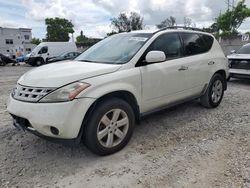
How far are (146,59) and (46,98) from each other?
155cm

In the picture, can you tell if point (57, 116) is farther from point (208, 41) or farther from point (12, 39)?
point (12, 39)

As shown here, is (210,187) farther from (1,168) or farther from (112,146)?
(1,168)

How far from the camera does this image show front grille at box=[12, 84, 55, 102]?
10.00 ft

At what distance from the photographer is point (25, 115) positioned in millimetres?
3109

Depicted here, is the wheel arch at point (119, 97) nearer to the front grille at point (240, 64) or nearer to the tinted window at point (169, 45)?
the tinted window at point (169, 45)

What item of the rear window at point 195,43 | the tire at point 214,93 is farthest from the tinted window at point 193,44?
the tire at point 214,93

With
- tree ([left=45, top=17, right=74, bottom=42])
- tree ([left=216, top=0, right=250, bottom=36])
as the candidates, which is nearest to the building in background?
tree ([left=45, top=17, right=74, bottom=42])

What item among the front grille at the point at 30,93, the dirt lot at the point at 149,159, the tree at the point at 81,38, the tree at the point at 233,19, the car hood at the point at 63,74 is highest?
the tree at the point at 81,38

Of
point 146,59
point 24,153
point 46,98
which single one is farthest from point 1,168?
point 146,59

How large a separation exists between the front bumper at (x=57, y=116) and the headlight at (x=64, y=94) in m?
0.05

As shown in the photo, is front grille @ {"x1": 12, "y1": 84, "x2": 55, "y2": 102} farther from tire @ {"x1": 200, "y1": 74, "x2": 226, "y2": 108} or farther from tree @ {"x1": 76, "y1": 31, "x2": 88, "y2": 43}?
tree @ {"x1": 76, "y1": 31, "x2": 88, "y2": 43}

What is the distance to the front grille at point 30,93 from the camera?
3.05 meters

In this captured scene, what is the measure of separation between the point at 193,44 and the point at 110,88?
2.40m

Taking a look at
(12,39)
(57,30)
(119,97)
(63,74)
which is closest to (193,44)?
(119,97)
